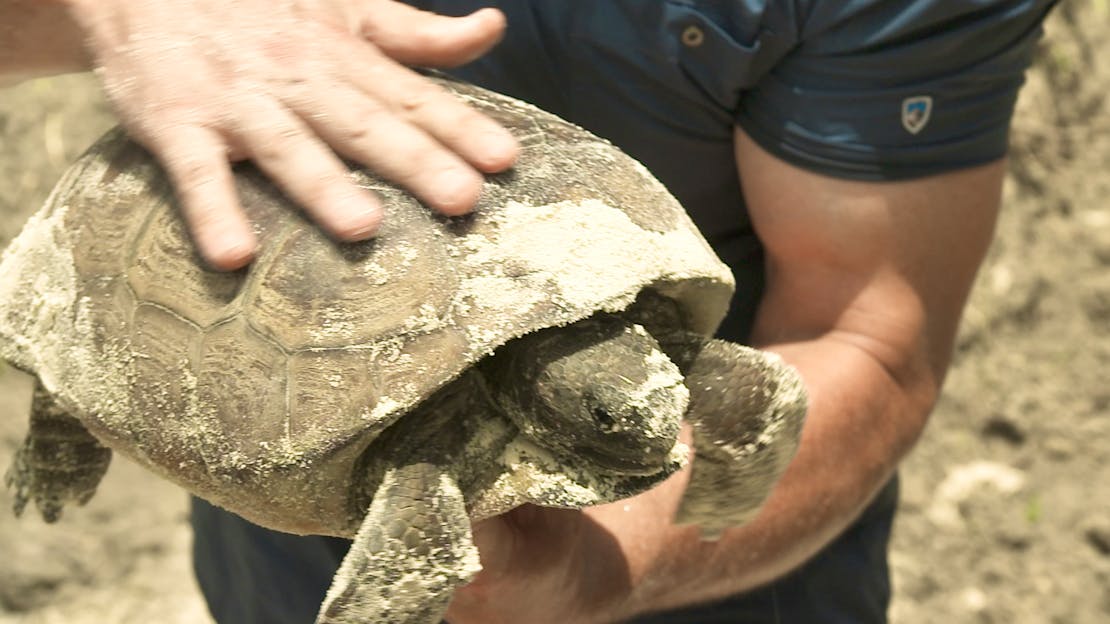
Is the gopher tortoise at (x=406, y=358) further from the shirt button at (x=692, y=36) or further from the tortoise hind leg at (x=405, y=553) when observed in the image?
the shirt button at (x=692, y=36)

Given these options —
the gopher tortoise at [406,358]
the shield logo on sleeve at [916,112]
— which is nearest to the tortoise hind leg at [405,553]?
the gopher tortoise at [406,358]

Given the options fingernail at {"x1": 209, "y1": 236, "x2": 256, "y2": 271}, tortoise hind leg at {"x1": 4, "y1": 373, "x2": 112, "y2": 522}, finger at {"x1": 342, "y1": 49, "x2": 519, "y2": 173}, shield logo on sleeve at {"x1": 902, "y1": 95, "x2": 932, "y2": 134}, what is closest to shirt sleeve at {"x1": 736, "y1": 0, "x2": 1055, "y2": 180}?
shield logo on sleeve at {"x1": 902, "y1": 95, "x2": 932, "y2": 134}

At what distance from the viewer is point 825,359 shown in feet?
4.75

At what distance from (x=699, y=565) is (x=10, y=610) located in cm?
170

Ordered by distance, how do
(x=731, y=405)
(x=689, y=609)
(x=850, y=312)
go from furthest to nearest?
(x=689, y=609) < (x=850, y=312) < (x=731, y=405)

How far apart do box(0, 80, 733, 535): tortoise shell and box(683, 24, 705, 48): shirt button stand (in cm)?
27

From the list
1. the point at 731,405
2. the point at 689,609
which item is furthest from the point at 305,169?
the point at 689,609

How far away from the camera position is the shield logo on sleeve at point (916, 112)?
1319 mm

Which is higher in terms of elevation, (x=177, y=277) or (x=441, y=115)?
(x=441, y=115)

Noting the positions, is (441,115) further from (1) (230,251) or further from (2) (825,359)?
(2) (825,359)

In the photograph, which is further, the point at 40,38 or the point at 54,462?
the point at 54,462

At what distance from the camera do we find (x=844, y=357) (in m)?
1.45

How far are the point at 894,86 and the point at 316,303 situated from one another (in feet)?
2.27

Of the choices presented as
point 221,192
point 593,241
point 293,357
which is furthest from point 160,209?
point 593,241
